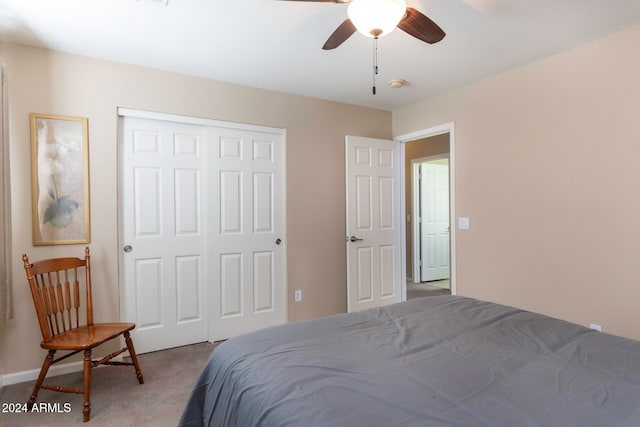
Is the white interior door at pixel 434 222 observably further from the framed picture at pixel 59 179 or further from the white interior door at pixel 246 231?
the framed picture at pixel 59 179

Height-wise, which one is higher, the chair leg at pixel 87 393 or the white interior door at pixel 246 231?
the white interior door at pixel 246 231

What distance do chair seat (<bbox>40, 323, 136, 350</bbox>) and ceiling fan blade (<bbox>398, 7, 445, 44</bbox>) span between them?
252 centimetres

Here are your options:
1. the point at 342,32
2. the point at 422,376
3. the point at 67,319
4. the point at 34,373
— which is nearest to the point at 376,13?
the point at 342,32

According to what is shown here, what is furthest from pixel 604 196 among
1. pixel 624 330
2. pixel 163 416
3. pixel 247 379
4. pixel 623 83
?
pixel 163 416

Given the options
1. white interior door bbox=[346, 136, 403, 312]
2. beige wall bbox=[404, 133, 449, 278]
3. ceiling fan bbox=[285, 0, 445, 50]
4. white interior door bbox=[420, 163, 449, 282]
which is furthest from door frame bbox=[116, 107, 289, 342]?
white interior door bbox=[420, 163, 449, 282]

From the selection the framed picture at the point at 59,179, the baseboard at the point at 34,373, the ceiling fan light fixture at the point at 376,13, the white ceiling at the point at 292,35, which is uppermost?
the white ceiling at the point at 292,35

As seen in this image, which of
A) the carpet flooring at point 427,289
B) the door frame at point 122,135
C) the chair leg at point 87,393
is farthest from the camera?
the carpet flooring at point 427,289

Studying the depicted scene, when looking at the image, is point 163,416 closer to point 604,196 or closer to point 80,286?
point 80,286

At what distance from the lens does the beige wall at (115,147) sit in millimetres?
2379

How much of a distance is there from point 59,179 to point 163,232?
0.82 m

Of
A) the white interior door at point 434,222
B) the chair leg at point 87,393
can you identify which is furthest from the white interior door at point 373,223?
the chair leg at point 87,393

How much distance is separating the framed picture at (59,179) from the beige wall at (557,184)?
3.23 meters

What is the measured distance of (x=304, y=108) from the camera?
351 centimetres

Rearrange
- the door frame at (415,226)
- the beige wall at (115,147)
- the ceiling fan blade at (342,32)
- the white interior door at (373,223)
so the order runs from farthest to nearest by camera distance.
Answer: the door frame at (415,226)
the white interior door at (373,223)
the beige wall at (115,147)
the ceiling fan blade at (342,32)
